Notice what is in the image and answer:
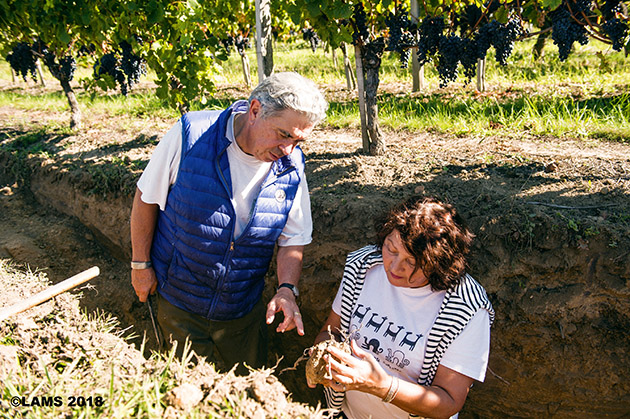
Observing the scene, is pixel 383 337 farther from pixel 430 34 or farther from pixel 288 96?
pixel 430 34

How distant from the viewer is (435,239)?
178 cm

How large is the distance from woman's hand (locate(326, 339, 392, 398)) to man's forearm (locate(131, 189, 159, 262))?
1.09m

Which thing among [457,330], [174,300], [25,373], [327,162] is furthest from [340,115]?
[25,373]

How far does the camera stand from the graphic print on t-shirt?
1854 millimetres

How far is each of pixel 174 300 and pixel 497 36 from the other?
9.44ft

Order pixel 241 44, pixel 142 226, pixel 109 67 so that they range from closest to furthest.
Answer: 1. pixel 142 226
2. pixel 109 67
3. pixel 241 44

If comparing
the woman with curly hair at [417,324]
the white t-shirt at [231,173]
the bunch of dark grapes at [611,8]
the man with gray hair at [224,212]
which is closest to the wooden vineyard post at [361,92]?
the bunch of dark grapes at [611,8]

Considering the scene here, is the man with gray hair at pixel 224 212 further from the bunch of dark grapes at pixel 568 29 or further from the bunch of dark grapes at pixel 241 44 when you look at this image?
the bunch of dark grapes at pixel 241 44

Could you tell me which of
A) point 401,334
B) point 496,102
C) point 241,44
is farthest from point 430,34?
point 241,44

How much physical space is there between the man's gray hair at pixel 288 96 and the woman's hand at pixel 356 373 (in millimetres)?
919

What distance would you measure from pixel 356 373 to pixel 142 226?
1.22 m

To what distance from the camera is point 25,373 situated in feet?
5.07

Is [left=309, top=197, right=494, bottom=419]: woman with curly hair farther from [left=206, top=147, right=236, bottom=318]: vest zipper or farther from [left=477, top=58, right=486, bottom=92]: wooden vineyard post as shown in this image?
[left=477, top=58, right=486, bottom=92]: wooden vineyard post

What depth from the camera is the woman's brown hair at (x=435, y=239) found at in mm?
1767
